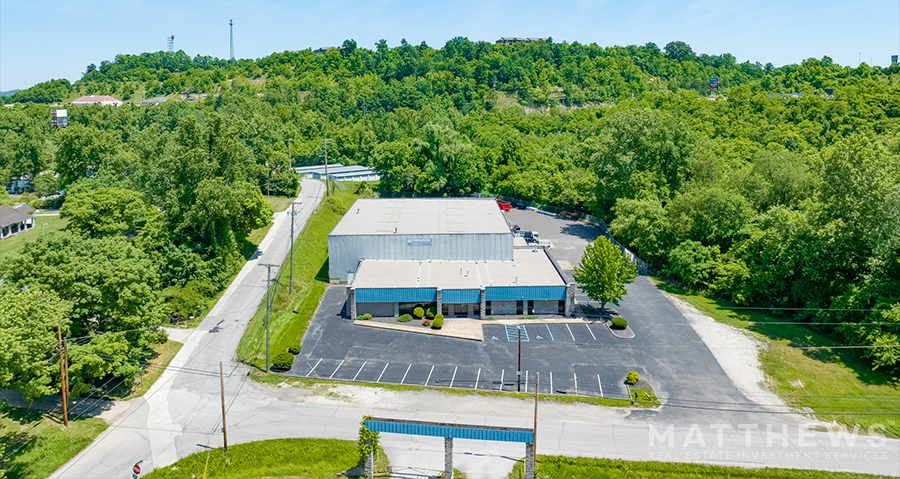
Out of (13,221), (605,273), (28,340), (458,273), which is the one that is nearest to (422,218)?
Answer: (458,273)

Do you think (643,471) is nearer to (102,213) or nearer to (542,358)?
(542,358)

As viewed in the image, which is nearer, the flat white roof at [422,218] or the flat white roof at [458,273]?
the flat white roof at [458,273]

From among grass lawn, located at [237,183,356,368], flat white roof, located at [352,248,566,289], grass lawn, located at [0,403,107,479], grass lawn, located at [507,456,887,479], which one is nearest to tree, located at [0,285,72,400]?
grass lawn, located at [0,403,107,479]

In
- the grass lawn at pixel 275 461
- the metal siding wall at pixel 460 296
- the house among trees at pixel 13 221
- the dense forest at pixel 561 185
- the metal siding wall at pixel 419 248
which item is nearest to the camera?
the grass lawn at pixel 275 461

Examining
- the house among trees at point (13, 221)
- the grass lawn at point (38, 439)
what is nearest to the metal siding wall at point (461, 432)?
the grass lawn at point (38, 439)

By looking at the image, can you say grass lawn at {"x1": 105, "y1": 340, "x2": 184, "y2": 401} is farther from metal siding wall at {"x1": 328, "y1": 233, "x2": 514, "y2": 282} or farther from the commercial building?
the commercial building

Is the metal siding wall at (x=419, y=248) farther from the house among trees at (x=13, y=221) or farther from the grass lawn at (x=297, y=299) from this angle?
the house among trees at (x=13, y=221)
